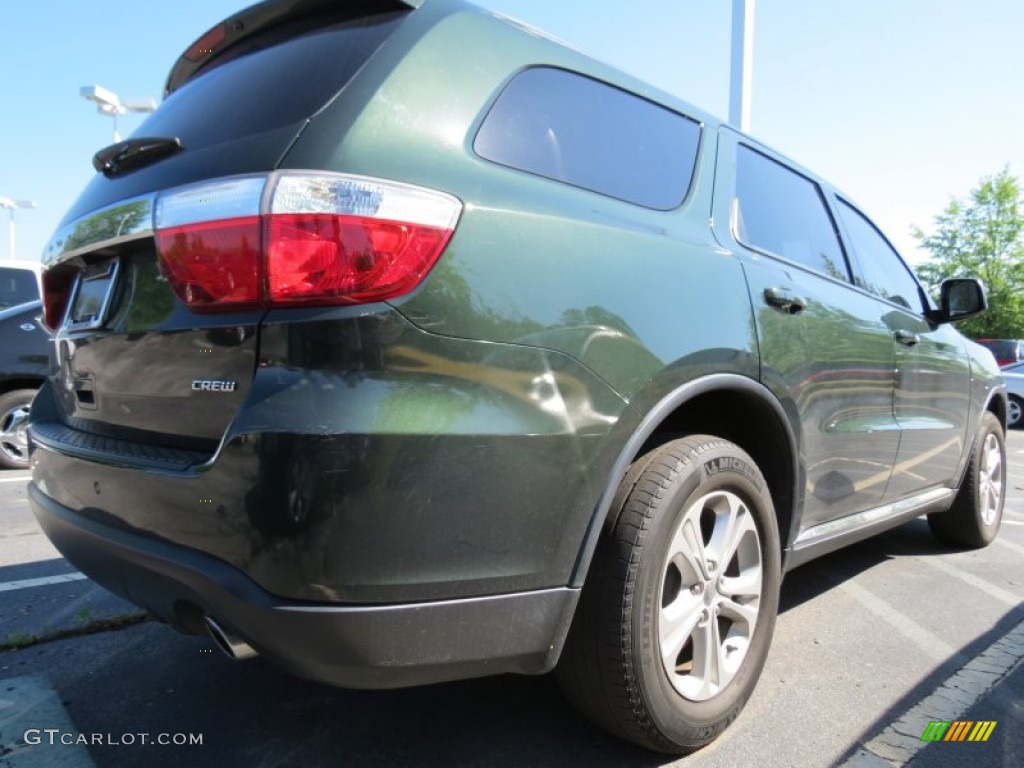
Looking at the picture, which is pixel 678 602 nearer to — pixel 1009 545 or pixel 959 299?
pixel 959 299

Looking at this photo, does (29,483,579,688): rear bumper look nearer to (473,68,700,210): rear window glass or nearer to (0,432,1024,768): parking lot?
(0,432,1024,768): parking lot

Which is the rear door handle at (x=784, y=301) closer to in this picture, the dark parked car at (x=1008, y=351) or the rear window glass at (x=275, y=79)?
the rear window glass at (x=275, y=79)

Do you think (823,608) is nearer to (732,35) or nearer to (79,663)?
(79,663)

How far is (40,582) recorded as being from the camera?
3258 mm

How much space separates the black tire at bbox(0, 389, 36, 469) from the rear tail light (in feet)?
18.2

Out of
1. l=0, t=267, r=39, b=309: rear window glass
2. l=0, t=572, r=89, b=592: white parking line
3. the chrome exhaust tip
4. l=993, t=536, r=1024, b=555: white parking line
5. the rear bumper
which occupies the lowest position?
l=0, t=572, r=89, b=592: white parking line

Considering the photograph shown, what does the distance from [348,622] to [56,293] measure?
5.15 feet

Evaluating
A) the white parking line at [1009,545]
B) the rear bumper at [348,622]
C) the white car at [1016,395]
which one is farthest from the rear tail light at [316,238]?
the white car at [1016,395]

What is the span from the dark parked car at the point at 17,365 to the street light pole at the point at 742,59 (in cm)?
798

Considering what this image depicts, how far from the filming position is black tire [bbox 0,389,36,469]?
19.6 feet

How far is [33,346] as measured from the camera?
19.6ft

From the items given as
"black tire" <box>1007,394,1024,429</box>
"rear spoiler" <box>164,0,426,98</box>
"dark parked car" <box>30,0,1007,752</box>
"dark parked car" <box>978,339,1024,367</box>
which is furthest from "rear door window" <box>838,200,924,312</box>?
"dark parked car" <box>978,339,1024,367</box>

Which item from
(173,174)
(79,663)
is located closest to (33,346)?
(79,663)

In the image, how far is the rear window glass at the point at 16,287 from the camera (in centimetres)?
786
